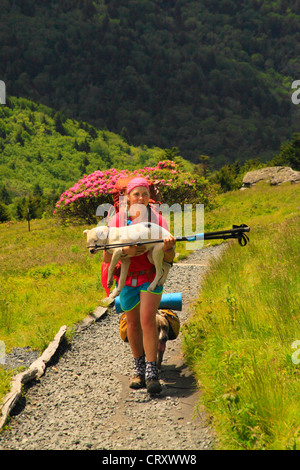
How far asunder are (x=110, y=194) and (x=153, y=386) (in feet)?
53.1

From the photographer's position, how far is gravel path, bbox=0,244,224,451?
12.9ft

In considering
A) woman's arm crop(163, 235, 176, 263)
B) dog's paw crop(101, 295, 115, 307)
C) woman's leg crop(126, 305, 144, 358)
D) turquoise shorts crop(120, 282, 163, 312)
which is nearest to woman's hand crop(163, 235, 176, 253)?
woman's arm crop(163, 235, 176, 263)

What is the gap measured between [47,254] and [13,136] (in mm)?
152342

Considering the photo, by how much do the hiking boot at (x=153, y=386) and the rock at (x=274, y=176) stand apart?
24.1 metres

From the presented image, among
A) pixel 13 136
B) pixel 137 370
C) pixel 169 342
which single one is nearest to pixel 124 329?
pixel 137 370

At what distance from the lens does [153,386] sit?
187 inches

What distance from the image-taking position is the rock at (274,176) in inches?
1083

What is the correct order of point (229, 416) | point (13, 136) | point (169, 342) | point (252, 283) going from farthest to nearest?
point (13, 136), point (252, 283), point (169, 342), point (229, 416)

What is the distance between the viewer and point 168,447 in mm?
3701

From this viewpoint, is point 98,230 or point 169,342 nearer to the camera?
point 98,230

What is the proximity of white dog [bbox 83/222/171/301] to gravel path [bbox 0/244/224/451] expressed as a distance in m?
1.19

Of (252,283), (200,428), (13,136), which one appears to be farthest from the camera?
(13,136)

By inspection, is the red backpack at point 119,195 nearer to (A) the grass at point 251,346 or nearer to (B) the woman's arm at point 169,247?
(B) the woman's arm at point 169,247

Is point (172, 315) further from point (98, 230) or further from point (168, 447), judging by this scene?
point (168, 447)
